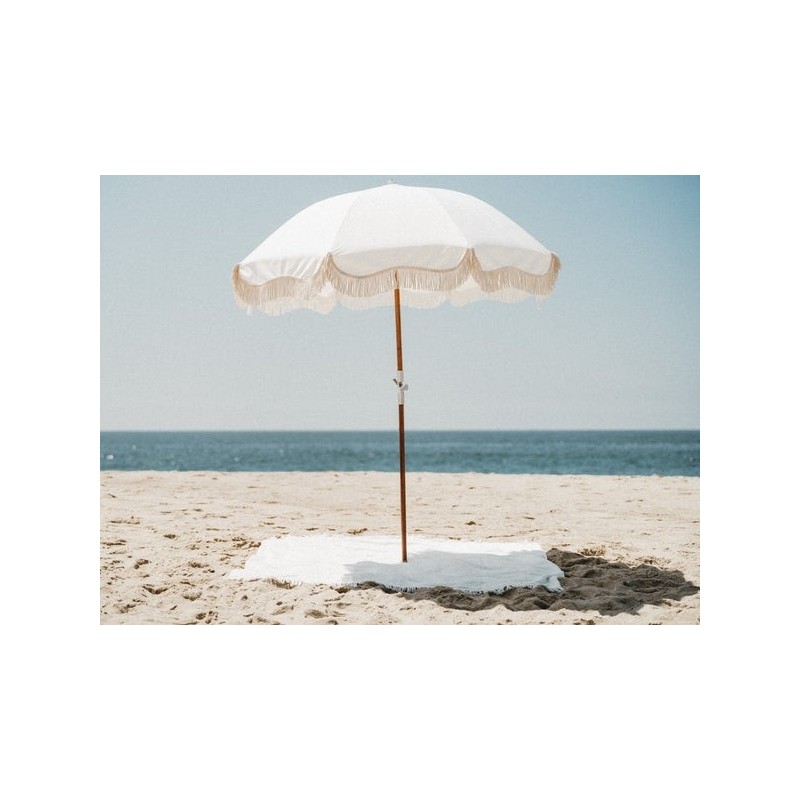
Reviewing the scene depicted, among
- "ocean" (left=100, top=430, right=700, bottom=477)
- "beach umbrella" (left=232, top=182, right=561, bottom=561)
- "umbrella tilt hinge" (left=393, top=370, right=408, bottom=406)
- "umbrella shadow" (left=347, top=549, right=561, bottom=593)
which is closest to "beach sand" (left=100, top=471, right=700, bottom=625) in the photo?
"umbrella shadow" (left=347, top=549, right=561, bottom=593)

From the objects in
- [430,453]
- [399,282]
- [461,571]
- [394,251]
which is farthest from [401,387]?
[430,453]

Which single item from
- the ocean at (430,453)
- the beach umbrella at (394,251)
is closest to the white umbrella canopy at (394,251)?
the beach umbrella at (394,251)

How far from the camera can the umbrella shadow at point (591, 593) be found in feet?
12.5

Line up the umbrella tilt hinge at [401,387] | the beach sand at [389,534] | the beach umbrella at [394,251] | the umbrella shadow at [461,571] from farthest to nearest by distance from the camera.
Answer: the umbrella tilt hinge at [401,387] → the umbrella shadow at [461,571] → the beach sand at [389,534] → the beach umbrella at [394,251]

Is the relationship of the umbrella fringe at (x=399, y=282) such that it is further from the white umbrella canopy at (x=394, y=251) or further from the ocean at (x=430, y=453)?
the ocean at (x=430, y=453)

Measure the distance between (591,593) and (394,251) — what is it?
2.10m

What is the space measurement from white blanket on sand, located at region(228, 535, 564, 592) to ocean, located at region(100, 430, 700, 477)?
54.6ft

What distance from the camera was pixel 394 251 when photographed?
3646 millimetres

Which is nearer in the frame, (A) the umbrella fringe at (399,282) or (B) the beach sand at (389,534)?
(A) the umbrella fringe at (399,282)

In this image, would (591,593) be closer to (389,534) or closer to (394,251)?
(389,534)

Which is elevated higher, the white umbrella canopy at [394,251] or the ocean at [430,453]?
the white umbrella canopy at [394,251]

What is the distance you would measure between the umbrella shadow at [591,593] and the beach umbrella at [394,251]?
31.7 inches

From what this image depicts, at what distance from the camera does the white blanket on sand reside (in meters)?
4.13

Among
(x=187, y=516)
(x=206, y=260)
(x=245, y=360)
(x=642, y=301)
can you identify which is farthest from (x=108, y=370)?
(x=187, y=516)
